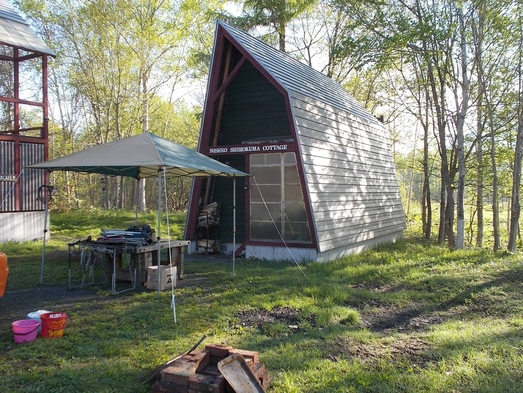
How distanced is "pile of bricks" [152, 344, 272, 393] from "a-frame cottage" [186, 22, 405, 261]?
6.05m

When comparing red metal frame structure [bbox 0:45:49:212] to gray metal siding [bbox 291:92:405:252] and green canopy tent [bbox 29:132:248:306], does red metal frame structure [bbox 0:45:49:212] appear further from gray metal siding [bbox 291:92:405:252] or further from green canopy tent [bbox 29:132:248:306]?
gray metal siding [bbox 291:92:405:252]

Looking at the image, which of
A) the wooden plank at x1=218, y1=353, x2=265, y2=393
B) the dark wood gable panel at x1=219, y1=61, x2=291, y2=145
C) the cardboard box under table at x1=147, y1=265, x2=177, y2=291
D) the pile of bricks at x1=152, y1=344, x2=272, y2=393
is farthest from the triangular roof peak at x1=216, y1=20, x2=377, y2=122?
the wooden plank at x1=218, y1=353, x2=265, y2=393

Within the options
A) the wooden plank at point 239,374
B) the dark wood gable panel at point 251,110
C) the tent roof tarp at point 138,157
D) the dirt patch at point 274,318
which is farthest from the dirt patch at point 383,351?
the dark wood gable panel at point 251,110

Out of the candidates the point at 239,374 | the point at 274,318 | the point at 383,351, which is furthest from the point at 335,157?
the point at 239,374

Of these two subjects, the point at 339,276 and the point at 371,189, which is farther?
the point at 371,189

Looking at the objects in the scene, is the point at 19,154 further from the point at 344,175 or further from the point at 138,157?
the point at 344,175

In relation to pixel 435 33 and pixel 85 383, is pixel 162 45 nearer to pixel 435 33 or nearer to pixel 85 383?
pixel 435 33

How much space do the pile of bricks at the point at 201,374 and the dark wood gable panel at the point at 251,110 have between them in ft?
26.1

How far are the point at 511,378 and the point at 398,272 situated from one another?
17.4ft

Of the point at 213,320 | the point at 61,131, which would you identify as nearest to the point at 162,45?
the point at 61,131

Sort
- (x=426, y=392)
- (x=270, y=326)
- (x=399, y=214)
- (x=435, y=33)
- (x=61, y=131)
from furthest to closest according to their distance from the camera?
(x=61, y=131) < (x=399, y=214) < (x=435, y=33) < (x=270, y=326) < (x=426, y=392)

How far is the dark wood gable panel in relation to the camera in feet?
36.2

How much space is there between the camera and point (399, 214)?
52.1ft

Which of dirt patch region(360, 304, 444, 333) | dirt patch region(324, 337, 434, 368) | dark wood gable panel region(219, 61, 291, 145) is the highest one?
dark wood gable panel region(219, 61, 291, 145)
